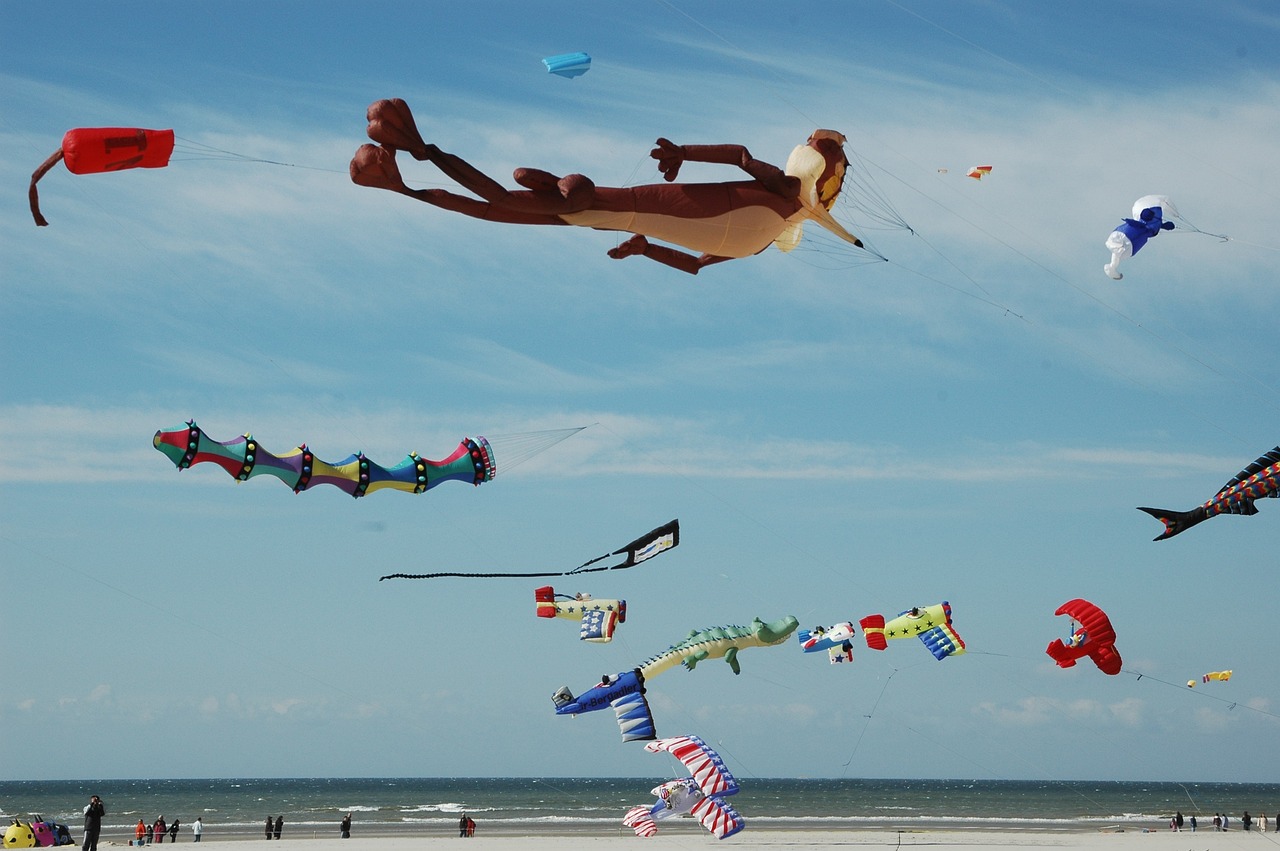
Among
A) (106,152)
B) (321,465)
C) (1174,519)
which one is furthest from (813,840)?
(106,152)

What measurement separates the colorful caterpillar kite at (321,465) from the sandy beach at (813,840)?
2282 cm

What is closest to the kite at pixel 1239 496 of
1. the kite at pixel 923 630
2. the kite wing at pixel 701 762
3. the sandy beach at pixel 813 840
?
the kite at pixel 923 630

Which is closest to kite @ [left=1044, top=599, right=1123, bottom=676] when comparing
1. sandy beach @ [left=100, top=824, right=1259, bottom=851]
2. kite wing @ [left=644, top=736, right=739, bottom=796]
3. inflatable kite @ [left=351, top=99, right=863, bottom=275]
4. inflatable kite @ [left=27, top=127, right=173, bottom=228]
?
kite wing @ [left=644, top=736, right=739, bottom=796]

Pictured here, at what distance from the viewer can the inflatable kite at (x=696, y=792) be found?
23203mm

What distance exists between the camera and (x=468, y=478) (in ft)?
62.9

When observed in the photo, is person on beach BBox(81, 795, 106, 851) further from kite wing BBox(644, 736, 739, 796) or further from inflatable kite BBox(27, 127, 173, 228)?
inflatable kite BBox(27, 127, 173, 228)

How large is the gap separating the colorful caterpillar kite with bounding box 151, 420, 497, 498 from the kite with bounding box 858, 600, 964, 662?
8.81 metres

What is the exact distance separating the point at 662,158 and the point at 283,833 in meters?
43.0

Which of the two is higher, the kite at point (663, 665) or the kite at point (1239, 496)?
the kite at point (1239, 496)

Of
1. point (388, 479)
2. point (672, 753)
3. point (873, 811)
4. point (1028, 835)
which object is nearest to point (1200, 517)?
point (672, 753)

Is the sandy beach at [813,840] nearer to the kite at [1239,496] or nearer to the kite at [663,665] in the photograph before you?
the kite at [663,665]

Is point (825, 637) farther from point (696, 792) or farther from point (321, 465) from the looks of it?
point (321, 465)

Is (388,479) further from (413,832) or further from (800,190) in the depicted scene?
(413,832)

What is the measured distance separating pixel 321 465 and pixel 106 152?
18.8 ft
